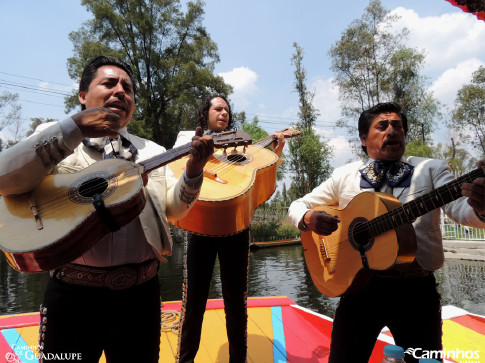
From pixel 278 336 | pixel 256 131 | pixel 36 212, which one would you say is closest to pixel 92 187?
pixel 36 212

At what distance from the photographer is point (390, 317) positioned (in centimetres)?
192

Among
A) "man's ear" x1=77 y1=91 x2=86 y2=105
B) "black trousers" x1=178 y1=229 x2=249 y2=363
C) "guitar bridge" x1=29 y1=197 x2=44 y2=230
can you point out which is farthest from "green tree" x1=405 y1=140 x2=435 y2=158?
"guitar bridge" x1=29 y1=197 x2=44 y2=230

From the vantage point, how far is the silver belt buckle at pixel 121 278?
1.49m

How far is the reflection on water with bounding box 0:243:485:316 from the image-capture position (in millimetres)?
7102

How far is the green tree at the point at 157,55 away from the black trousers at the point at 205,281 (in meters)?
18.3

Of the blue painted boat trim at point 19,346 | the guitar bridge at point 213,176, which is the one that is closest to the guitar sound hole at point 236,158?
the guitar bridge at point 213,176

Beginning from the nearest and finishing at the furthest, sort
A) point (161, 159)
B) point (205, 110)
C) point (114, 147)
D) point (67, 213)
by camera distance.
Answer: point (67, 213), point (161, 159), point (114, 147), point (205, 110)

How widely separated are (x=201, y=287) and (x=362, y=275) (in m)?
1.22

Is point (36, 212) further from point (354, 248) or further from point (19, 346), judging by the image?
point (19, 346)

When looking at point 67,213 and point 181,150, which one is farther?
point 181,150

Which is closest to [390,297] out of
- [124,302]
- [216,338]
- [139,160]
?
[124,302]

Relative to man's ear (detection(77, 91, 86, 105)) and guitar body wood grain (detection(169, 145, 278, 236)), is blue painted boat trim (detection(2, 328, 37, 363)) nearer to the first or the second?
guitar body wood grain (detection(169, 145, 278, 236))

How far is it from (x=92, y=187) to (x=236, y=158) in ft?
4.96

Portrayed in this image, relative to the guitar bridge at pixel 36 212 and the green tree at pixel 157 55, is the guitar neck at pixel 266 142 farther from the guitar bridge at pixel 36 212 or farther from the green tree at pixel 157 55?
the green tree at pixel 157 55
